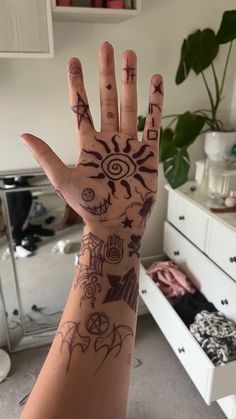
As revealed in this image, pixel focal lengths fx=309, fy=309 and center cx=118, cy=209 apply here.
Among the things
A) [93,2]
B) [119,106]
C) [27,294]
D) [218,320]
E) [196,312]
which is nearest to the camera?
[119,106]

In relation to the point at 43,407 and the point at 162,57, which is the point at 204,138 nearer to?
the point at 162,57

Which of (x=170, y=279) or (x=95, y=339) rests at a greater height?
(x=95, y=339)

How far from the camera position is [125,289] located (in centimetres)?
58

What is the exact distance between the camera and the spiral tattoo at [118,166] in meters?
0.61

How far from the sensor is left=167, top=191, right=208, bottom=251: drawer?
4.47ft

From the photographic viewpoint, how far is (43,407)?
1.54 feet

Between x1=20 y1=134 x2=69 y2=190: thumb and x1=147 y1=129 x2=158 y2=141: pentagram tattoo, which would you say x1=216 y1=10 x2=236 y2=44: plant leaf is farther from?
x1=20 y1=134 x2=69 y2=190: thumb

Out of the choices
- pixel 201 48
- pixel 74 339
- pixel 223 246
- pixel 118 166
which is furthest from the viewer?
pixel 201 48

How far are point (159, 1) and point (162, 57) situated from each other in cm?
22

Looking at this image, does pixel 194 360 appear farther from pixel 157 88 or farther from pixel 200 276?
pixel 157 88

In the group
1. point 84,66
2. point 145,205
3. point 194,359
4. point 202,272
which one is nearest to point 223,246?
point 202,272

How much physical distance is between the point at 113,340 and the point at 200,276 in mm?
965

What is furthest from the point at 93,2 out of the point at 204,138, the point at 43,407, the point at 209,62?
the point at 43,407

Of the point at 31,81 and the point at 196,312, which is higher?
the point at 31,81
